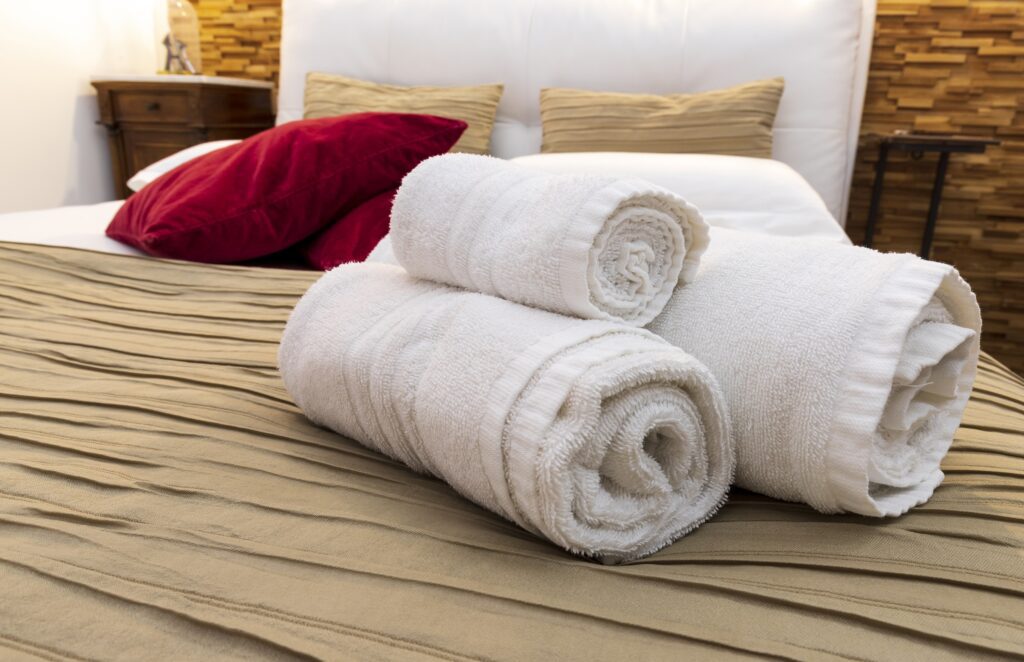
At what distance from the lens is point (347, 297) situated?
0.71 m

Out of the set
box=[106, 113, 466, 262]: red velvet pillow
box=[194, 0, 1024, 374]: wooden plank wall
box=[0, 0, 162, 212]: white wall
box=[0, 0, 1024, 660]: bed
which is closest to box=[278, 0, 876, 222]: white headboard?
box=[194, 0, 1024, 374]: wooden plank wall

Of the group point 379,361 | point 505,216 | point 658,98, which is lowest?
point 379,361

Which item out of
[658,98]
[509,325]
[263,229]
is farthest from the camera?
[658,98]

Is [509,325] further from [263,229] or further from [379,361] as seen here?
[263,229]

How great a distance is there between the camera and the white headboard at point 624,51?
189 cm

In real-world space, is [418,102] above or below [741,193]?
above

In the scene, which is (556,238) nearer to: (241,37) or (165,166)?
(165,166)

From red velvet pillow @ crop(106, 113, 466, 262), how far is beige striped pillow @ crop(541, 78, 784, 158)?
19.4 inches

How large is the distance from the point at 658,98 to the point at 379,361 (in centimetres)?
141

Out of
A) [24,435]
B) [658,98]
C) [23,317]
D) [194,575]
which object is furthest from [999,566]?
[658,98]

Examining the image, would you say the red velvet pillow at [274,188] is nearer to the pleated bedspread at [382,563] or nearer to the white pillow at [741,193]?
the white pillow at [741,193]

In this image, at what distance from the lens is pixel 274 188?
1.33 metres

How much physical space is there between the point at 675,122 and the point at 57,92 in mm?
2098

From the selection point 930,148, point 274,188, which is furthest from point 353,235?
point 930,148
